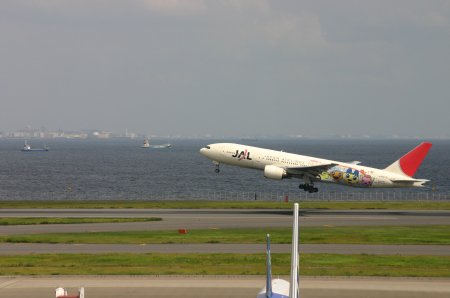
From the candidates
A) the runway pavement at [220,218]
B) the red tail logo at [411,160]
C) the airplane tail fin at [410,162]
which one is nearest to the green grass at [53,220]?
the runway pavement at [220,218]

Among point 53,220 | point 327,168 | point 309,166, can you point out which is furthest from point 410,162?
point 53,220

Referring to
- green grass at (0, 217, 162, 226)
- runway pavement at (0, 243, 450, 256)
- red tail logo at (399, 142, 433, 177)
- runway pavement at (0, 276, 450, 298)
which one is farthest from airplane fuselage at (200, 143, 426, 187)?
runway pavement at (0, 276, 450, 298)

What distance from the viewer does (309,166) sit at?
260 ft

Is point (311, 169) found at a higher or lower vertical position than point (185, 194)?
higher

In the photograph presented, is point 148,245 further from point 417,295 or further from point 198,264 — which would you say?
point 417,295

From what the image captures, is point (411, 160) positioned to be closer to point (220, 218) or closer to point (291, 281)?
point (220, 218)

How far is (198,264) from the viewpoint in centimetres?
4069

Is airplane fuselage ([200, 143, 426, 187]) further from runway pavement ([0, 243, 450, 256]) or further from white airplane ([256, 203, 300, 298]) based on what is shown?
white airplane ([256, 203, 300, 298])

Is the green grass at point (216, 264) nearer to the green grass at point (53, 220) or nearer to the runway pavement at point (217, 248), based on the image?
the runway pavement at point (217, 248)

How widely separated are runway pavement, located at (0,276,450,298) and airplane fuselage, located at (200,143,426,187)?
43.3 m

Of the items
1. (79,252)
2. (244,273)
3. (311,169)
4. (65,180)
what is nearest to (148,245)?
(79,252)

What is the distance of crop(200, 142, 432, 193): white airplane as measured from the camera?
78875mm

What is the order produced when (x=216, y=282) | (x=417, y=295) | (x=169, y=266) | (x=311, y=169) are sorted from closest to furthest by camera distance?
(x=417, y=295) < (x=216, y=282) < (x=169, y=266) < (x=311, y=169)

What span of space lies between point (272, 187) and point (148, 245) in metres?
105
